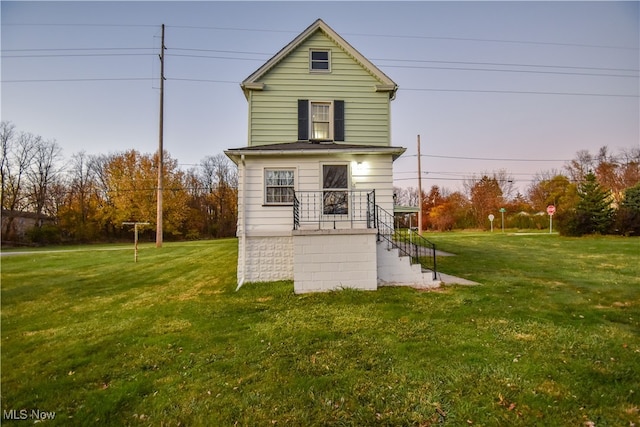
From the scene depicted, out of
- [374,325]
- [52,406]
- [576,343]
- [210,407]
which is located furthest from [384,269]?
[52,406]

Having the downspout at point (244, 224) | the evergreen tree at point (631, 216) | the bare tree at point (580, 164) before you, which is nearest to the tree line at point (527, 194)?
the bare tree at point (580, 164)

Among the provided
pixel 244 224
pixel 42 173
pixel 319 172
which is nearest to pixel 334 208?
pixel 319 172

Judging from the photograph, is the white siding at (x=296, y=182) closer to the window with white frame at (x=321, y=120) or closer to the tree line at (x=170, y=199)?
the window with white frame at (x=321, y=120)

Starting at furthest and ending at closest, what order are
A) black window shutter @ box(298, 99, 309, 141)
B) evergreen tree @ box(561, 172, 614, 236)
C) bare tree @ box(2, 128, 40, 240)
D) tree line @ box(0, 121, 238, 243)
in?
1. tree line @ box(0, 121, 238, 243)
2. bare tree @ box(2, 128, 40, 240)
3. evergreen tree @ box(561, 172, 614, 236)
4. black window shutter @ box(298, 99, 309, 141)

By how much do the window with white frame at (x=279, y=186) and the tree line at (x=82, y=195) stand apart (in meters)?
24.1

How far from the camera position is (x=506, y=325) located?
15.6 feet

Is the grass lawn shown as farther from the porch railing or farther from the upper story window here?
the upper story window

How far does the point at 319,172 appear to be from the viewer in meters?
8.38

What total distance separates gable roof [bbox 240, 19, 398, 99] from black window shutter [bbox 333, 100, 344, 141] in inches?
59.2

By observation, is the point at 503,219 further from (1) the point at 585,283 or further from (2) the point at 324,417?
(2) the point at 324,417

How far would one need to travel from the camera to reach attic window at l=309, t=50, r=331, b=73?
9.44 m

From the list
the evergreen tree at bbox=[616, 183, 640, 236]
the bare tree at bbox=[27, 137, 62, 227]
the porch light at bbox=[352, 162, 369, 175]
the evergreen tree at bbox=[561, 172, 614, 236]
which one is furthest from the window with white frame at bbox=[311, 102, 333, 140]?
the bare tree at bbox=[27, 137, 62, 227]

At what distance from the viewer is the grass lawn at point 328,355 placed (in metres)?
2.79

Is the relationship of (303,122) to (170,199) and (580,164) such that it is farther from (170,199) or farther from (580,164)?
(580,164)
